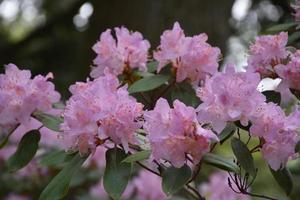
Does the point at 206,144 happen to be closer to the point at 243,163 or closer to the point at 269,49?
the point at 243,163

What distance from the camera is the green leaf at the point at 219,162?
1018 mm

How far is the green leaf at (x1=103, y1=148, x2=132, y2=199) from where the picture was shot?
3.32 ft

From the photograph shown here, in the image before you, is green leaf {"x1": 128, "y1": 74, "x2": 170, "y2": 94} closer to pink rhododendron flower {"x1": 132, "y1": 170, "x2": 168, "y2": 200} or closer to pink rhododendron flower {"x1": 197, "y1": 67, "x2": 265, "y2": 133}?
pink rhododendron flower {"x1": 197, "y1": 67, "x2": 265, "y2": 133}

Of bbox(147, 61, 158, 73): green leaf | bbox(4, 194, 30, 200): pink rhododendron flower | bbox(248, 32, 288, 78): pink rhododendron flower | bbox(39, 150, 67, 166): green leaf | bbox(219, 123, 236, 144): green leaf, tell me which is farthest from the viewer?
bbox(4, 194, 30, 200): pink rhododendron flower

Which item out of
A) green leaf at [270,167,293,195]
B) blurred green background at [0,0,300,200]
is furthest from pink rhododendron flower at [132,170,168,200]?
green leaf at [270,167,293,195]

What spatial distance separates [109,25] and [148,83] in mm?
1988

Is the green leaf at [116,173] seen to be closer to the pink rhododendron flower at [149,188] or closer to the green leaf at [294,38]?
the green leaf at [294,38]

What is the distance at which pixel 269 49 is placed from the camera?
1.20 meters

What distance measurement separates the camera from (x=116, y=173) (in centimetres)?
104

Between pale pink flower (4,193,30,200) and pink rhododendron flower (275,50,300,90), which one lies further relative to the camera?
pale pink flower (4,193,30,200)

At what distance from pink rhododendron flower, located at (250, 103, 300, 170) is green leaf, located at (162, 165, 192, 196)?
15 centimetres

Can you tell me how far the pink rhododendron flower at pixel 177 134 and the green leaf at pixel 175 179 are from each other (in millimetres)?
19

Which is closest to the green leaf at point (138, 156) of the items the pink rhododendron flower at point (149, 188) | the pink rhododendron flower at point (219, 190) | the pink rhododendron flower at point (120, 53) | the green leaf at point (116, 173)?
the green leaf at point (116, 173)

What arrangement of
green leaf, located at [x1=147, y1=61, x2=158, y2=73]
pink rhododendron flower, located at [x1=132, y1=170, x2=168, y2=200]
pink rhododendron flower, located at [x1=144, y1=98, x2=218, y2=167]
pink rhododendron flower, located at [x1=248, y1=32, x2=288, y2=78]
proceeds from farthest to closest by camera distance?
1. pink rhododendron flower, located at [x1=132, y1=170, x2=168, y2=200]
2. green leaf, located at [x1=147, y1=61, x2=158, y2=73]
3. pink rhododendron flower, located at [x1=248, y1=32, x2=288, y2=78]
4. pink rhododendron flower, located at [x1=144, y1=98, x2=218, y2=167]
